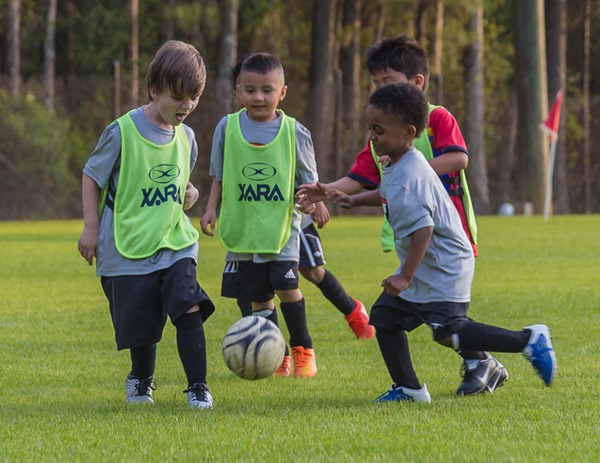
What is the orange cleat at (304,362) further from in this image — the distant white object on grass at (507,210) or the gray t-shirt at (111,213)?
the distant white object on grass at (507,210)

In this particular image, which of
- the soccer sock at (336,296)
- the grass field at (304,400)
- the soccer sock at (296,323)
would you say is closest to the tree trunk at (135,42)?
the grass field at (304,400)

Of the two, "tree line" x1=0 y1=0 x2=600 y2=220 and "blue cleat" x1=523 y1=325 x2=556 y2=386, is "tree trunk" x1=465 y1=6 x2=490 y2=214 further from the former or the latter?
"blue cleat" x1=523 y1=325 x2=556 y2=386

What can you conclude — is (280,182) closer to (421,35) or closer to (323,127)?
(323,127)

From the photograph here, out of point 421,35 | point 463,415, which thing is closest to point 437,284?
point 463,415

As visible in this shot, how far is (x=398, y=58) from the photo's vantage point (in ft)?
20.0

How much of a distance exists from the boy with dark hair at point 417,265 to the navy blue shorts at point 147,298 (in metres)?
0.82

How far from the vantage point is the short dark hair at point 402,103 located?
208 inches

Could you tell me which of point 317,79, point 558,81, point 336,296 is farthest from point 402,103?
point 558,81

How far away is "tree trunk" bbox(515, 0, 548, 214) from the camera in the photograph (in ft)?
93.6

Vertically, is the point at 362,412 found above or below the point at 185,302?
below

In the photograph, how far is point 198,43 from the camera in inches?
1524

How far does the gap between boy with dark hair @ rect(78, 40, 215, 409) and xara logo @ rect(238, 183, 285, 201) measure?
1080 millimetres

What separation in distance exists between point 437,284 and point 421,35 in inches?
1312

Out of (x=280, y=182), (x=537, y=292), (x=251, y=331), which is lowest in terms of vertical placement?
(x=537, y=292)
